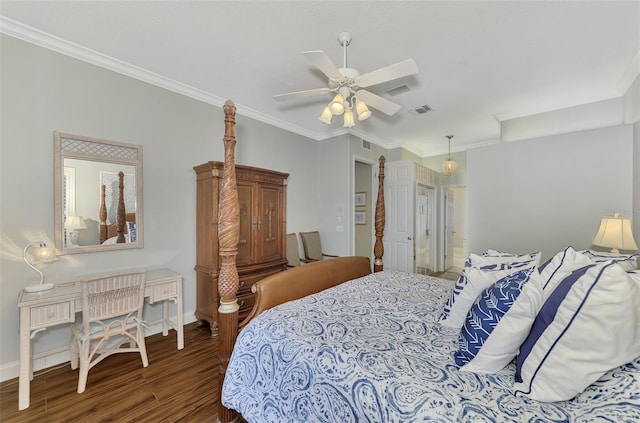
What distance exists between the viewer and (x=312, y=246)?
14.4 ft

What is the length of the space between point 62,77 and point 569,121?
5759 mm

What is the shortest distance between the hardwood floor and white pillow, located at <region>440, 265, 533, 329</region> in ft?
5.52

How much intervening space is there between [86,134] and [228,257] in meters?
2.00

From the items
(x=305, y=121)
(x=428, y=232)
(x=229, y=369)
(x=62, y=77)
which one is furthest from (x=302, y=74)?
(x=428, y=232)

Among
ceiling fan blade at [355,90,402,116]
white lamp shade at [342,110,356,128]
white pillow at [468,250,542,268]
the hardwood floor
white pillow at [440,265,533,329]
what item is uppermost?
ceiling fan blade at [355,90,402,116]

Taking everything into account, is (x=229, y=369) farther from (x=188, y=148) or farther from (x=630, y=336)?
(x=188, y=148)

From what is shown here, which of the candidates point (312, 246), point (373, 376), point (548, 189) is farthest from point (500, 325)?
point (312, 246)

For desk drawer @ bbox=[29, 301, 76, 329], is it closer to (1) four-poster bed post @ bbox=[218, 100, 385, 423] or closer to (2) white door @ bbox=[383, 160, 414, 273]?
(1) four-poster bed post @ bbox=[218, 100, 385, 423]

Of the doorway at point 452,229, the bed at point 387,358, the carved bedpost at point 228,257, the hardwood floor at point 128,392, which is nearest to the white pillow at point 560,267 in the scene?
the bed at point 387,358

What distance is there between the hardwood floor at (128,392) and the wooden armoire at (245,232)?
0.64 meters

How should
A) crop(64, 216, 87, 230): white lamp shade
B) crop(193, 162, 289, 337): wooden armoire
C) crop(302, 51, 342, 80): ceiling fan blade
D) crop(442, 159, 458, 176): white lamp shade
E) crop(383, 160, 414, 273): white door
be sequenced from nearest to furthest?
crop(302, 51, 342, 80): ceiling fan blade, crop(64, 216, 87, 230): white lamp shade, crop(193, 162, 289, 337): wooden armoire, crop(383, 160, 414, 273): white door, crop(442, 159, 458, 176): white lamp shade

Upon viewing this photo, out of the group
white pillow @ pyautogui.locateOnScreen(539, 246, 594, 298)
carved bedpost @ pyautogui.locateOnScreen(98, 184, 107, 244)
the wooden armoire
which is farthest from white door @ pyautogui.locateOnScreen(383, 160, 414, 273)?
carved bedpost @ pyautogui.locateOnScreen(98, 184, 107, 244)

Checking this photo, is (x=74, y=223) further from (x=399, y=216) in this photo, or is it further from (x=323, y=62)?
(x=399, y=216)

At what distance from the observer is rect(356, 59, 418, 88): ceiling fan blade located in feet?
5.86
